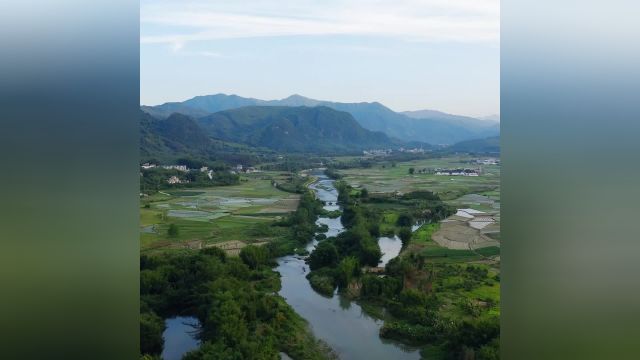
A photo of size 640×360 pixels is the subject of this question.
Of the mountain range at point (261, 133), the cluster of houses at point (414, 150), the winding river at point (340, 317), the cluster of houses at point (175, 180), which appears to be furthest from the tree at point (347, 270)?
the cluster of houses at point (414, 150)

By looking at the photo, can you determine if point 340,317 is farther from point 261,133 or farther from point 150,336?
point 261,133

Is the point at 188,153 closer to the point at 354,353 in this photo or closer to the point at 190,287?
the point at 190,287

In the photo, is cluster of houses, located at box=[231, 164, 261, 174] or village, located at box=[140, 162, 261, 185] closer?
village, located at box=[140, 162, 261, 185]

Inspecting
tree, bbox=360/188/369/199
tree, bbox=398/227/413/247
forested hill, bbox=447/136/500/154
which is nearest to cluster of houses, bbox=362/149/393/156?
forested hill, bbox=447/136/500/154

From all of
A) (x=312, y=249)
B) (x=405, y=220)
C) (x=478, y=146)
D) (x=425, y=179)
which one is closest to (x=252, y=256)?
(x=312, y=249)

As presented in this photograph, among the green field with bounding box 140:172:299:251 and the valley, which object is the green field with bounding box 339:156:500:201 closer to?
the valley

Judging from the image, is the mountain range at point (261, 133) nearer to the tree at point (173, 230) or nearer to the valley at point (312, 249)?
the valley at point (312, 249)
